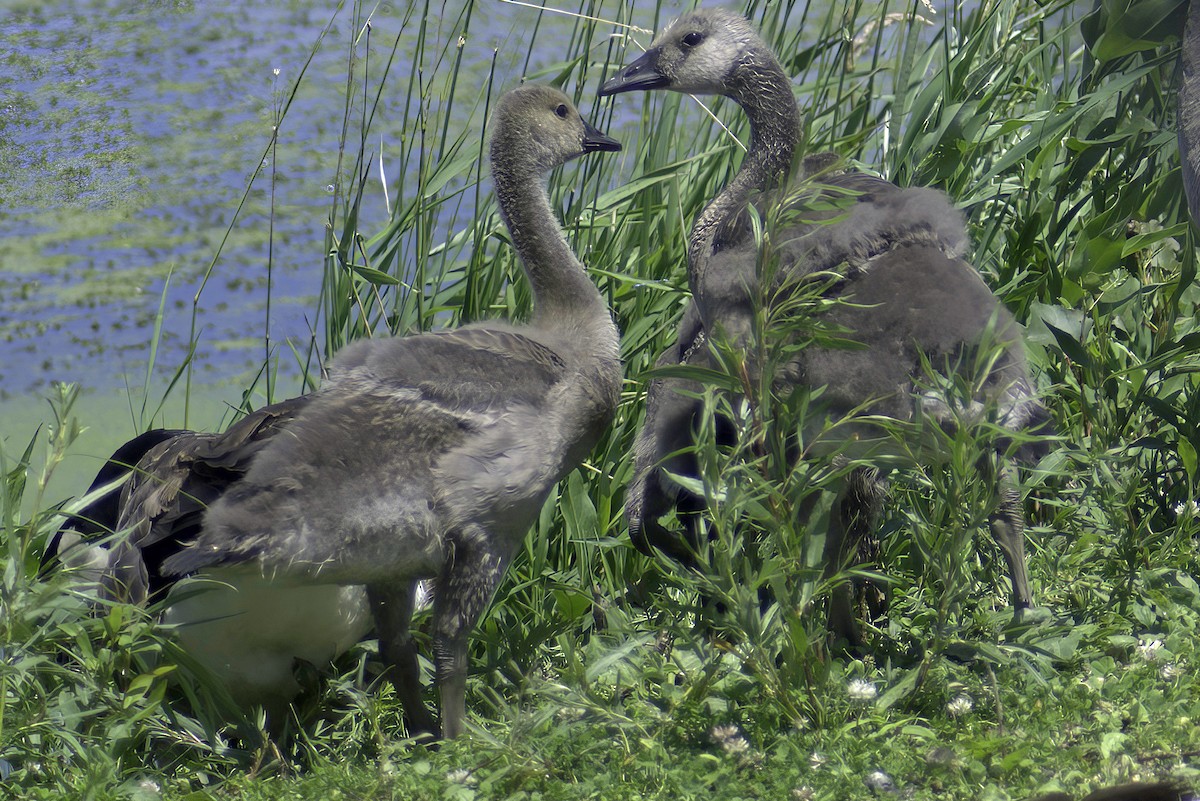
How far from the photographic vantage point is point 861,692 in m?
2.91

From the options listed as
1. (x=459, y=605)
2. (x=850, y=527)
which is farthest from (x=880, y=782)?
(x=459, y=605)

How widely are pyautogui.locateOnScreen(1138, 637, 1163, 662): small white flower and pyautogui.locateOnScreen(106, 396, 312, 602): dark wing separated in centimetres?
213

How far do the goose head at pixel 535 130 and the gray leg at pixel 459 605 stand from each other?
1.22 metres

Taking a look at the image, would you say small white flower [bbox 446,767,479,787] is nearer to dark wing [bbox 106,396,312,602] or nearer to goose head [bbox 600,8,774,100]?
dark wing [bbox 106,396,312,602]

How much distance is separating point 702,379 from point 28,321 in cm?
485

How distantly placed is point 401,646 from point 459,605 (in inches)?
11.9

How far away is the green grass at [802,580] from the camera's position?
8.87 ft

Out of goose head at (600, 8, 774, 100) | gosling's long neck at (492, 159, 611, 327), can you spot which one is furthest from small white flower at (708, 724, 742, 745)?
goose head at (600, 8, 774, 100)

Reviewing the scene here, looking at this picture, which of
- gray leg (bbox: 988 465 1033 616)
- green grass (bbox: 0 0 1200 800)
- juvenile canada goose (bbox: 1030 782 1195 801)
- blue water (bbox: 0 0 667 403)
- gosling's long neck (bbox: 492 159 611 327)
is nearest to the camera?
juvenile canada goose (bbox: 1030 782 1195 801)

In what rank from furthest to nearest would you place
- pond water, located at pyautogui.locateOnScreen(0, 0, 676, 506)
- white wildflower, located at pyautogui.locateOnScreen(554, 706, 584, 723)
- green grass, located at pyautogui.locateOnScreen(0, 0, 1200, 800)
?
pond water, located at pyautogui.locateOnScreen(0, 0, 676, 506) < white wildflower, located at pyautogui.locateOnScreen(554, 706, 584, 723) < green grass, located at pyautogui.locateOnScreen(0, 0, 1200, 800)

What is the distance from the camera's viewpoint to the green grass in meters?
2.71

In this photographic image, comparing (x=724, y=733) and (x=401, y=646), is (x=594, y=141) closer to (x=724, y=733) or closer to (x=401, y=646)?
(x=401, y=646)

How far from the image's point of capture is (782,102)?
417cm

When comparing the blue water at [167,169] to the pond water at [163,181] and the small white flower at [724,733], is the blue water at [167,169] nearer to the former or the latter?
the pond water at [163,181]
